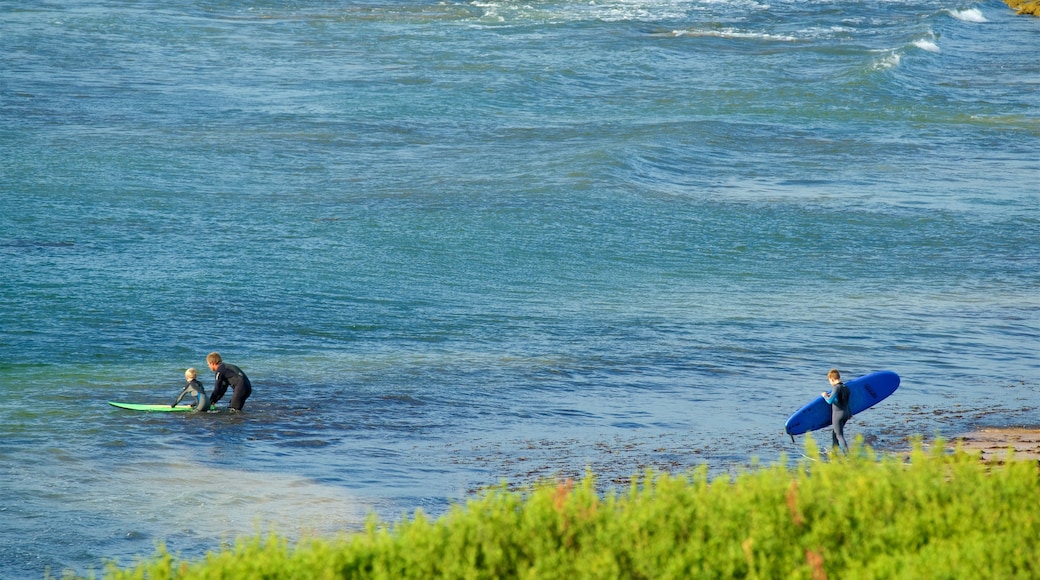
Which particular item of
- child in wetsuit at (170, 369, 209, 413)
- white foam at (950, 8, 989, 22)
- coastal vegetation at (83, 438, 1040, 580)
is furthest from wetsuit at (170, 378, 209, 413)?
white foam at (950, 8, 989, 22)

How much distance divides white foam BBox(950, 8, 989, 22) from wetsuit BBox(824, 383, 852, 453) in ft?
237

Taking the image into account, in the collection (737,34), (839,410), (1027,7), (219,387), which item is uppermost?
(1027,7)

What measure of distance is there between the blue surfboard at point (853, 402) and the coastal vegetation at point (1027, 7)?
76.1 meters

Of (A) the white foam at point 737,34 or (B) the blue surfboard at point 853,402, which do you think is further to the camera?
(A) the white foam at point 737,34

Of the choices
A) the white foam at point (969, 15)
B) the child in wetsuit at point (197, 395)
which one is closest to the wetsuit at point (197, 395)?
the child in wetsuit at point (197, 395)

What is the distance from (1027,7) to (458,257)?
68303mm

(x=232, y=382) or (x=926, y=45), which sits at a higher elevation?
(x=926, y=45)

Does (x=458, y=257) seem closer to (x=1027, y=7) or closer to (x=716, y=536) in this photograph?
(x=716, y=536)

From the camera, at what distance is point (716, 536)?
962cm

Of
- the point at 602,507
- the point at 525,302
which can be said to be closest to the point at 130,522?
the point at 602,507

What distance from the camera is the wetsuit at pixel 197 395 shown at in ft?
67.3

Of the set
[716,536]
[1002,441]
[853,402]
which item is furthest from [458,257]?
[716,536]

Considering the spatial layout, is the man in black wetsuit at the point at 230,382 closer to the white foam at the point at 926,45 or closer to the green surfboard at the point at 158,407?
the green surfboard at the point at 158,407

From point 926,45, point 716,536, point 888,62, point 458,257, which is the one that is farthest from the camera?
point 926,45
